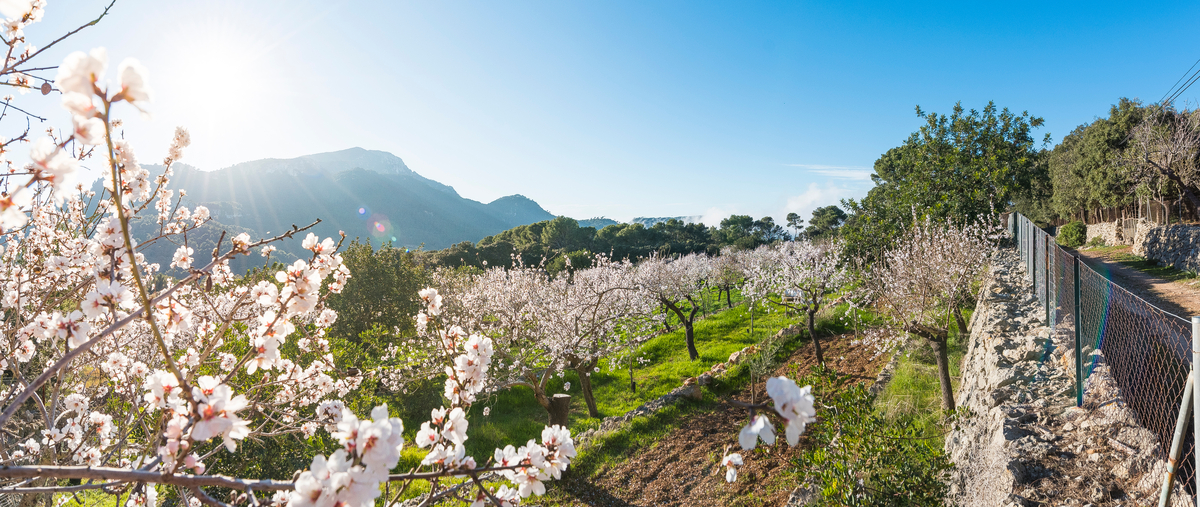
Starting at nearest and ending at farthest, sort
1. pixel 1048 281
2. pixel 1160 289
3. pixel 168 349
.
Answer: pixel 168 349
pixel 1048 281
pixel 1160 289

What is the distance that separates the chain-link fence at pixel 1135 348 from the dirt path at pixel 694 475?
259cm

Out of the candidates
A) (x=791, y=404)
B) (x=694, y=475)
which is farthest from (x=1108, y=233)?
(x=791, y=404)

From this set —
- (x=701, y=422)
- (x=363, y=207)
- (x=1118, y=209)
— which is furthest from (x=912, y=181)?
(x=363, y=207)

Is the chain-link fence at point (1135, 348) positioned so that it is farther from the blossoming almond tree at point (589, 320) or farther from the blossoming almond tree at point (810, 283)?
the blossoming almond tree at point (589, 320)

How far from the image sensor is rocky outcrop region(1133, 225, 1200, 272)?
38.9 ft

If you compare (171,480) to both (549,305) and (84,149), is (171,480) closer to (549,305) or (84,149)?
(84,149)

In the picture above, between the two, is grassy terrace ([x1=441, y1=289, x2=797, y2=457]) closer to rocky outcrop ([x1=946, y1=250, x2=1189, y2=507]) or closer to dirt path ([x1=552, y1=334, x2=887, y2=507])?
dirt path ([x1=552, y1=334, x2=887, y2=507])

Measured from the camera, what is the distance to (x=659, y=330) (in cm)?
1756

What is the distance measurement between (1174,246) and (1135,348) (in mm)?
15302

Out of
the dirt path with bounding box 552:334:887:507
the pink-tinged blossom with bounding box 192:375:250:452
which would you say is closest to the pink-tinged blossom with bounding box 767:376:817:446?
the pink-tinged blossom with bounding box 192:375:250:452

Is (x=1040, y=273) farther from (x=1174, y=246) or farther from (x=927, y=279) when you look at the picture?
(x=1174, y=246)

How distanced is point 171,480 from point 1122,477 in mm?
4686

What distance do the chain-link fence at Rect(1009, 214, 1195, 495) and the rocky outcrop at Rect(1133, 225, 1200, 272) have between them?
1165cm

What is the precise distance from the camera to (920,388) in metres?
7.09
